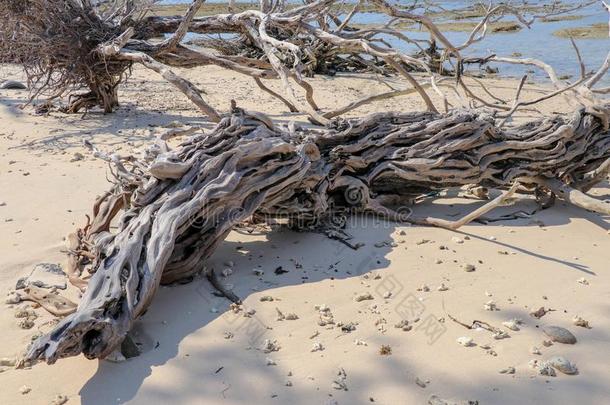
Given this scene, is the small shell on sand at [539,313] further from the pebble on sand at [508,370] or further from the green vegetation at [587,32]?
the green vegetation at [587,32]

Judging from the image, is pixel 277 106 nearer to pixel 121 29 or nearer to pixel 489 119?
pixel 121 29

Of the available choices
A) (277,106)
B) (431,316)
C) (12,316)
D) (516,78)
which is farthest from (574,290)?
(516,78)

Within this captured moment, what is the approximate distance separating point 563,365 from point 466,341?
363 mm

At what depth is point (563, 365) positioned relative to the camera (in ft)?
7.16

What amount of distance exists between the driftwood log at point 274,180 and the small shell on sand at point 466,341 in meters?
1.03

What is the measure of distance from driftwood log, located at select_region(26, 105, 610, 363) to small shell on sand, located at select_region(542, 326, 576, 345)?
89 cm

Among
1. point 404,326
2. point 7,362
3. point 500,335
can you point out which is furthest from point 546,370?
point 7,362

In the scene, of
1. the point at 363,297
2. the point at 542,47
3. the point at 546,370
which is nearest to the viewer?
the point at 546,370

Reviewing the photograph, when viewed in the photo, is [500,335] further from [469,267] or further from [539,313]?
[469,267]

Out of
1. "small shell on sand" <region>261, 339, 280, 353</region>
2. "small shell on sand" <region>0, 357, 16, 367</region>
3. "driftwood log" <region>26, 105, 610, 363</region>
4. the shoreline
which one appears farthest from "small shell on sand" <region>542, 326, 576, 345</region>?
"small shell on sand" <region>0, 357, 16, 367</region>

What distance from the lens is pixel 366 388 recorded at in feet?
6.97

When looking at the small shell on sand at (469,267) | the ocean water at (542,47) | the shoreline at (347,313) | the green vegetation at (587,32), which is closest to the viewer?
the shoreline at (347,313)

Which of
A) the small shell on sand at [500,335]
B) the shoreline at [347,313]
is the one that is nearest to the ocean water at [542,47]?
the shoreline at [347,313]

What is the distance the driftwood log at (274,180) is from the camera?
2.49m
